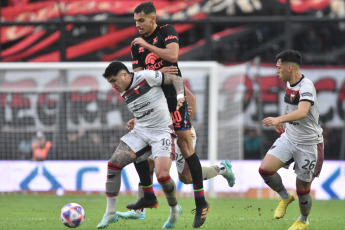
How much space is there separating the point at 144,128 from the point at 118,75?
648mm

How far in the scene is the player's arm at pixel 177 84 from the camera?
7207 mm

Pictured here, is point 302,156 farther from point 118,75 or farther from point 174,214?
point 118,75

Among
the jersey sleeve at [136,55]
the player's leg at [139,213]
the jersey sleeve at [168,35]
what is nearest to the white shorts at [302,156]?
the player's leg at [139,213]

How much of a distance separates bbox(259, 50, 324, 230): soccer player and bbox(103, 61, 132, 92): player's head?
1.73 metres

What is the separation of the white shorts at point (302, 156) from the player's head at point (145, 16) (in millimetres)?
1973

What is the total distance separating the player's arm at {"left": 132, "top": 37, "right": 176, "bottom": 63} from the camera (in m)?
7.42

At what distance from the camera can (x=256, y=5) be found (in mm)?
18031

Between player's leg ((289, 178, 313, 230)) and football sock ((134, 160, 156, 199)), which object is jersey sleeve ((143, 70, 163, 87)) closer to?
football sock ((134, 160, 156, 199))

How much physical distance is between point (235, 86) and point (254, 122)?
186 cm

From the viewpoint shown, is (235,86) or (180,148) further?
A: (235,86)

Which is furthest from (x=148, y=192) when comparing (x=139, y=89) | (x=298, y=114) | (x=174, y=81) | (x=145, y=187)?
(x=298, y=114)

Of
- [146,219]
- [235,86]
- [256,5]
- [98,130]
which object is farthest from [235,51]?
[146,219]

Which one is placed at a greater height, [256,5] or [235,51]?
[256,5]

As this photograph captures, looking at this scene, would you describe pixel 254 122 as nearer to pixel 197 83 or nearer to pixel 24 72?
pixel 197 83
